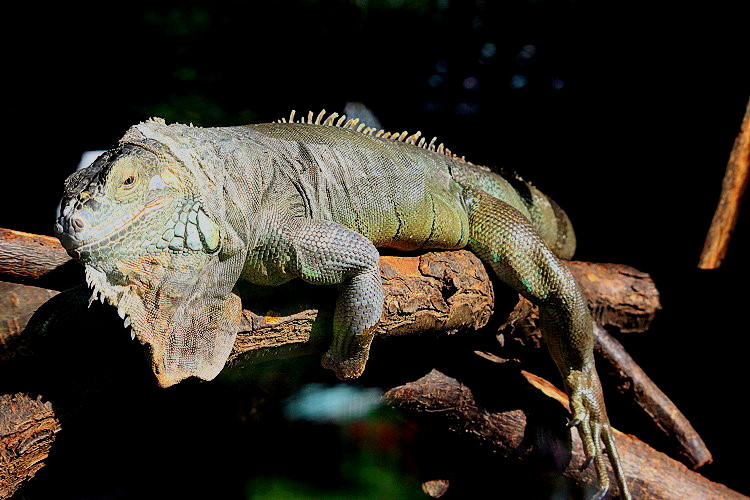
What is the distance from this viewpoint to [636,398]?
122 inches

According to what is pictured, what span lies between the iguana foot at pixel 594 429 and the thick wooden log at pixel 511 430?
0.17ft

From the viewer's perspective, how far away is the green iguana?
1.48 m

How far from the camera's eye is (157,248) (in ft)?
5.02

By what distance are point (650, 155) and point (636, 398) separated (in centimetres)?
150

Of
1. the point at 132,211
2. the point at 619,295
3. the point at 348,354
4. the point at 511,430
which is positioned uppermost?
the point at 132,211

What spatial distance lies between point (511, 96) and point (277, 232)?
6.94 feet

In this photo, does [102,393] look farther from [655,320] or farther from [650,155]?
[650,155]

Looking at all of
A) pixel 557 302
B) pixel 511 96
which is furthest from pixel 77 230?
pixel 511 96

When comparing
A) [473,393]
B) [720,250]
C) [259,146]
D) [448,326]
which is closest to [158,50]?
[259,146]

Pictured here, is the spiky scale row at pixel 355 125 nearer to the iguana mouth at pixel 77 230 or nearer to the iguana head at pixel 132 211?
the iguana head at pixel 132 211

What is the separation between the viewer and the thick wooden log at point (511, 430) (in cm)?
259

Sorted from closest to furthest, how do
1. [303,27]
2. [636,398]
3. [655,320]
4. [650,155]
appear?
[303,27]
[636,398]
[655,320]
[650,155]

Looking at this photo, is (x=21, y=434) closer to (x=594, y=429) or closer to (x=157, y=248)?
(x=157, y=248)

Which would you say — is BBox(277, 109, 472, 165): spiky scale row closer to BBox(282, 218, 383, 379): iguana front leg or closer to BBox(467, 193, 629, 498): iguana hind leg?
BBox(467, 193, 629, 498): iguana hind leg
